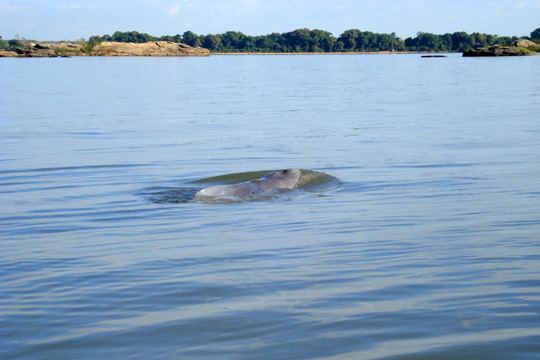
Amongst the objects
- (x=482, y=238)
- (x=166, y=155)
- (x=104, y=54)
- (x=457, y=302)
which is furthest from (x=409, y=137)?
(x=104, y=54)

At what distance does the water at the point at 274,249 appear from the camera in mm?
5461

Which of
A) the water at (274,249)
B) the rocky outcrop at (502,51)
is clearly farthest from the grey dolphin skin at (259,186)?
the rocky outcrop at (502,51)

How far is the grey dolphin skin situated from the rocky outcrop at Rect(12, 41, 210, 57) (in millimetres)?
160701

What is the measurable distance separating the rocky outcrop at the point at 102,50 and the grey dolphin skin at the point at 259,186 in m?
161

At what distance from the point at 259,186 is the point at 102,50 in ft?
565

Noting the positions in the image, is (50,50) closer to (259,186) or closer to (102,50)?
(102,50)

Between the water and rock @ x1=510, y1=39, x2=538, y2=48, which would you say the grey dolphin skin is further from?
rock @ x1=510, y1=39, x2=538, y2=48

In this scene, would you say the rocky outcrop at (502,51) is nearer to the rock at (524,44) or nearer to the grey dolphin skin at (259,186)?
the rock at (524,44)

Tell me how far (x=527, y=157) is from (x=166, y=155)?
9299 millimetres

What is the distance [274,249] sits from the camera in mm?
8320

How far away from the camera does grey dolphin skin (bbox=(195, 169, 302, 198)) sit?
12164 millimetres

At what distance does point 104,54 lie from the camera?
178m

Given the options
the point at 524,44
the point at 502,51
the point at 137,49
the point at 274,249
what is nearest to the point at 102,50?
the point at 137,49

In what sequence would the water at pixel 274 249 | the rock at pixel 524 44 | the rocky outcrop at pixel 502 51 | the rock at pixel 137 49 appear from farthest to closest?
1. the rock at pixel 137 49
2. the rock at pixel 524 44
3. the rocky outcrop at pixel 502 51
4. the water at pixel 274 249
